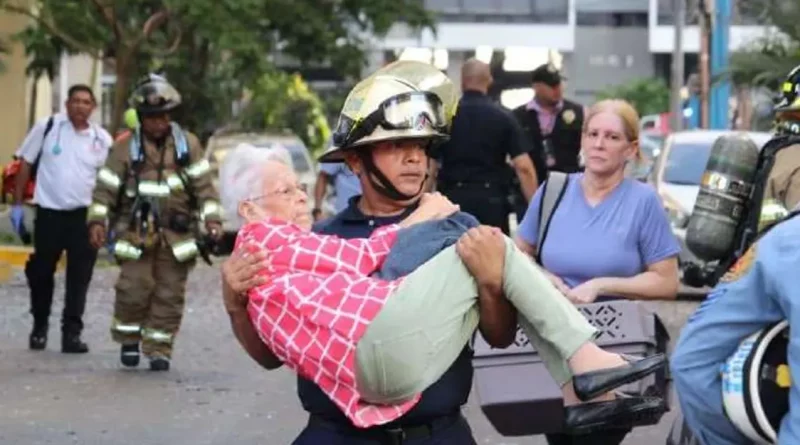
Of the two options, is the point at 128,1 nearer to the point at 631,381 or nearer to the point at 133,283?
the point at 133,283

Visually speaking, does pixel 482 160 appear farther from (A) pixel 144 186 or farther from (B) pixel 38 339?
(B) pixel 38 339

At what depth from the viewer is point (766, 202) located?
6766mm

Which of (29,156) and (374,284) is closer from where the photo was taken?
(374,284)

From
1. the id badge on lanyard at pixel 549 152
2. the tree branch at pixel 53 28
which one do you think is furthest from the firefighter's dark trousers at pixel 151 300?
the tree branch at pixel 53 28

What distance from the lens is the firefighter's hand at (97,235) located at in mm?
12164

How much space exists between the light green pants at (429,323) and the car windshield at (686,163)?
53.3 ft

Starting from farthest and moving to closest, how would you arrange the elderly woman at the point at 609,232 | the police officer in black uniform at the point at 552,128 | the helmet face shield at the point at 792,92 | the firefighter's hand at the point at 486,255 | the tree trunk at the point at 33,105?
the tree trunk at the point at 33,105, the police officer in black uniform at the point at 552,128, the elderly woman at the point at 609,232, the helmet face shield at the point at 792,92, the firefighter's hand at the point at 486,255

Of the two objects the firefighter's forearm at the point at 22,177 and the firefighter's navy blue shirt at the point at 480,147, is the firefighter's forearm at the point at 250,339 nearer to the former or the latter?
the firefighter's navy blue shirt at the point at 480,147

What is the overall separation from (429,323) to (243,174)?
2.41 ft

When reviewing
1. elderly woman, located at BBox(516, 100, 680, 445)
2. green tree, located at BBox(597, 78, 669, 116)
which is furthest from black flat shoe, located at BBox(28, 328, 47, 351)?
green tree, located at BBox(597, 78, 669, 116)

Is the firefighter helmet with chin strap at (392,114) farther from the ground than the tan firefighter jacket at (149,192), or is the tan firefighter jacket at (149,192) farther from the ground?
the firefighter helmet with chin strap at (392,114)

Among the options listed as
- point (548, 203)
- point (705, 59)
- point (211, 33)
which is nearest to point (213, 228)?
point (548, 203)

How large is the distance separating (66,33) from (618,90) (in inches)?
2200

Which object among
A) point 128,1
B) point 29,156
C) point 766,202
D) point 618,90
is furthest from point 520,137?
point 618,90
